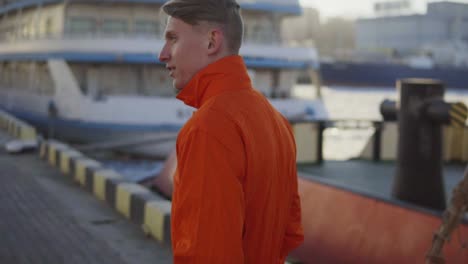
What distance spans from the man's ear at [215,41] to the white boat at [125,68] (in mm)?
17042

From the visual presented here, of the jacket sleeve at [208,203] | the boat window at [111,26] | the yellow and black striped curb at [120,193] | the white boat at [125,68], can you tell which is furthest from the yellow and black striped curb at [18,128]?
the jacket sleeve at [208,203]

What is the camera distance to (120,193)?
9.16 meters

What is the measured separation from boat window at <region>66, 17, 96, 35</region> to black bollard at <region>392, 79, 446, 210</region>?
15.7 m

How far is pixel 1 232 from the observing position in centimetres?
789

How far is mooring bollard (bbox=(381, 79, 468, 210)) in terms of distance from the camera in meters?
7.11

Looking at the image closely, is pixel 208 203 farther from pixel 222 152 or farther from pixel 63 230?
pixel 63 230

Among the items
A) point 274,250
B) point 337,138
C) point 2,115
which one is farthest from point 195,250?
point 337,138

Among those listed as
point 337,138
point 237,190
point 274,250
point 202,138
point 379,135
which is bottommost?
point 337,138

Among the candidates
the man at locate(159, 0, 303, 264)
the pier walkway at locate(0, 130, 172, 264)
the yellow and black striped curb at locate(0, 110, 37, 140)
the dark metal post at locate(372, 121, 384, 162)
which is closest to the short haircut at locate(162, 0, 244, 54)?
the man at locate(159, 0, 303, 264)

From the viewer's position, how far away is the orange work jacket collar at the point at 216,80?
2.40 m

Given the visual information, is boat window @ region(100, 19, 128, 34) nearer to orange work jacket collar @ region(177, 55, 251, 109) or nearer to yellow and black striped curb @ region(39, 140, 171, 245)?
yellow and black striped curb @ region(39, 140, 171, 245)

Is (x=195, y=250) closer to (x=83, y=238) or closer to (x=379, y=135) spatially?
(x=83, y=238)

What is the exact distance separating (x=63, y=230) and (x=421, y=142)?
4.22m

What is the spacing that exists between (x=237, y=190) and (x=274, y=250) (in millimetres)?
402
